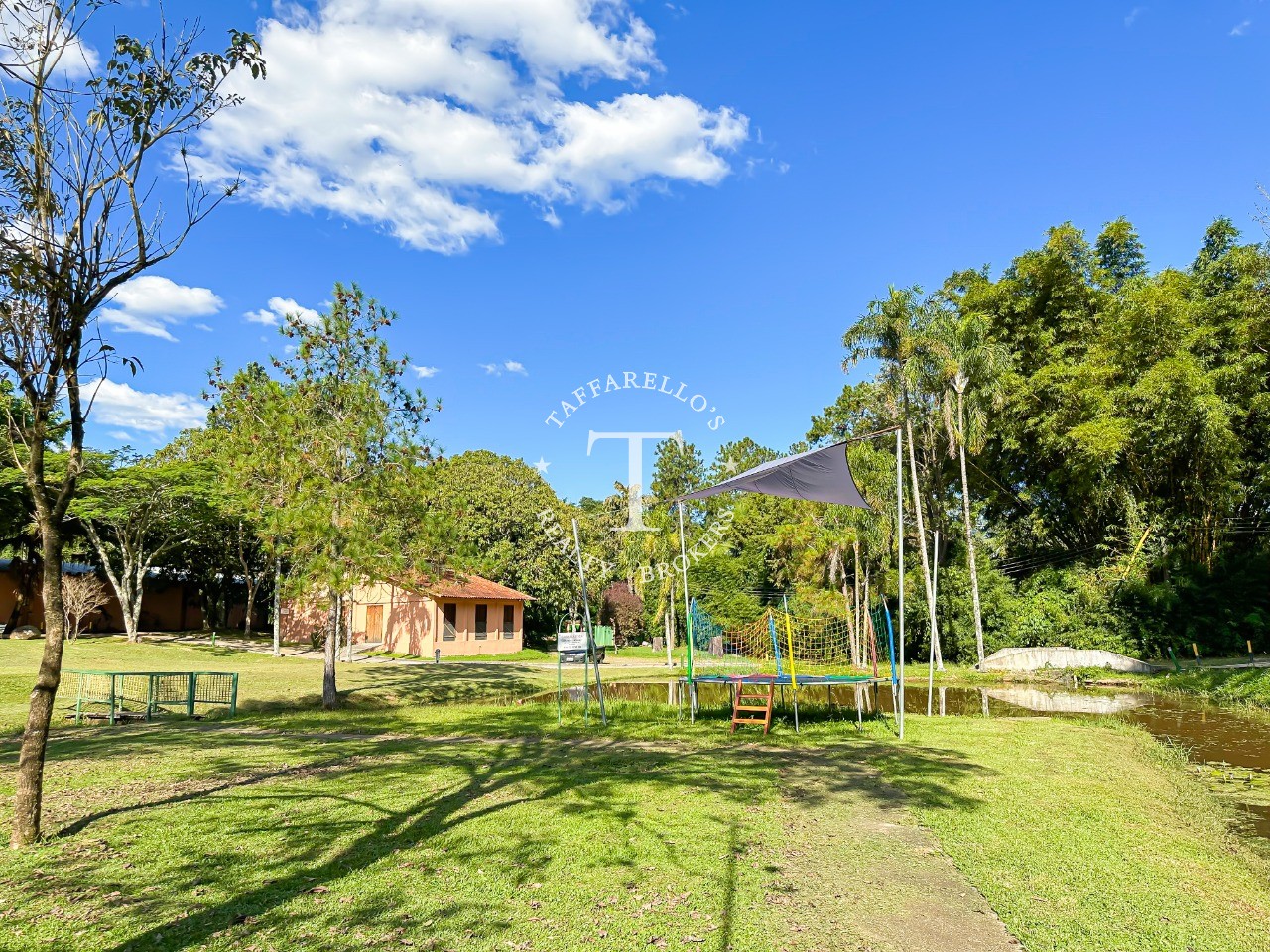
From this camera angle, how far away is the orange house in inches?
1110

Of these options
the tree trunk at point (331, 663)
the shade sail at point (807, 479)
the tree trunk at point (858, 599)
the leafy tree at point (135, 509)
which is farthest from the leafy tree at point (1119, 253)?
the leafy tree at point (135, 509)

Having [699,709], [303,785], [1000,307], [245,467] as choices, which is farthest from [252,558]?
[1000,307]

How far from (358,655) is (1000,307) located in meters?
26.6

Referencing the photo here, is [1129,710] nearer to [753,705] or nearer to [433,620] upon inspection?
[753,705]

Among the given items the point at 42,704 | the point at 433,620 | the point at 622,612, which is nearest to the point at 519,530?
the point at 622,612

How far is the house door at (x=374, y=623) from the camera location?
29812 mm

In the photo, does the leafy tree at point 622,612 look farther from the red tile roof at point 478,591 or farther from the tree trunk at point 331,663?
the tree trunk at point 331,663

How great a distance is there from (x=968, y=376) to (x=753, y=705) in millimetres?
15601

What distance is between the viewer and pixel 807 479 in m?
10.6

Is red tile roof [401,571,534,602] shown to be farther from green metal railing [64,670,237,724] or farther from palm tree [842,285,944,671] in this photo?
palm tree [842,285,944,671]

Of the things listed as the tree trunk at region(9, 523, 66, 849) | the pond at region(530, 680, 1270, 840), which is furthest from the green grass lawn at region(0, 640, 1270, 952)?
the pond at region(530, 680, 1270, 840)

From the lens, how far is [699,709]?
12.6m

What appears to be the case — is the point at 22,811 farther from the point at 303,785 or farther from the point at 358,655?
the point at 358,655

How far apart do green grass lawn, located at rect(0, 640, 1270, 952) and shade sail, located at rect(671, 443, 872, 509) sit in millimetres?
3586
